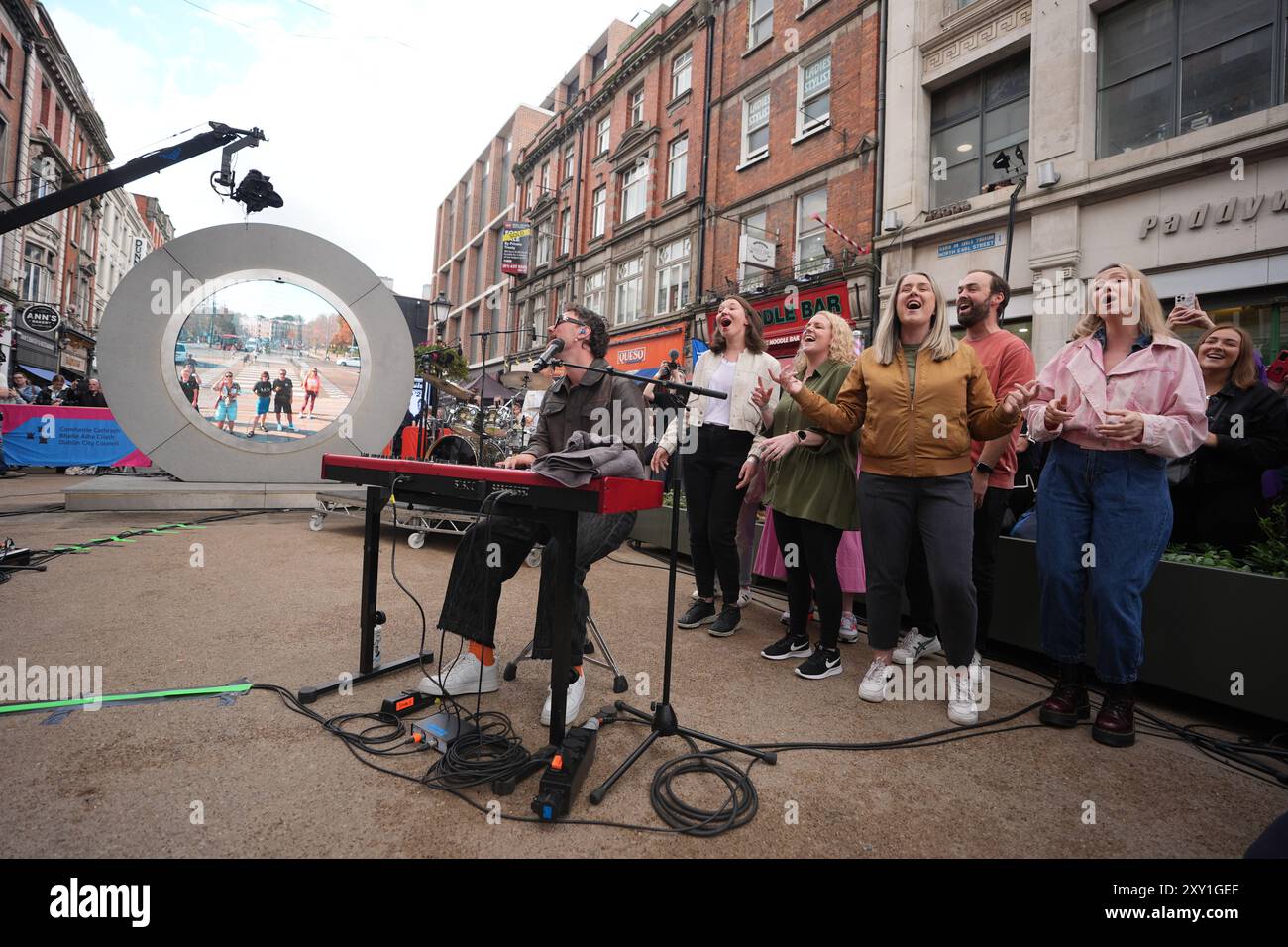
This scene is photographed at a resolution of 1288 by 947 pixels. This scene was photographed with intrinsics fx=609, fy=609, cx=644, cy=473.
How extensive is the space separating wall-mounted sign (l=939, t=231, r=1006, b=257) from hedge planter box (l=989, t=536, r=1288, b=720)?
882cm

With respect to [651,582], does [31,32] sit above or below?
above

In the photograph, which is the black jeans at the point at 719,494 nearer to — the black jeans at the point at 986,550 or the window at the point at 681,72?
the black jeans at the point at 986,550

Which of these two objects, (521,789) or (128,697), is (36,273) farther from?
(521,789)

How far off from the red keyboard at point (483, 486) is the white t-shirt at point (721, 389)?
1.52m

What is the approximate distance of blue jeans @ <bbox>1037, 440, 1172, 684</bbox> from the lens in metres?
2.31

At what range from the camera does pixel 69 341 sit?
2705cm

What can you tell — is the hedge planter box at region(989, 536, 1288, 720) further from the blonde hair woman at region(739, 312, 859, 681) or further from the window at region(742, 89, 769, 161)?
the window at region(742, 89, 769, 161)

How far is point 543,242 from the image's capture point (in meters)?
25.6

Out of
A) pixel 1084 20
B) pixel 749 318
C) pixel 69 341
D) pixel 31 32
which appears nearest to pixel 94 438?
pixel 749 318

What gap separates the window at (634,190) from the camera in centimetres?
1898
